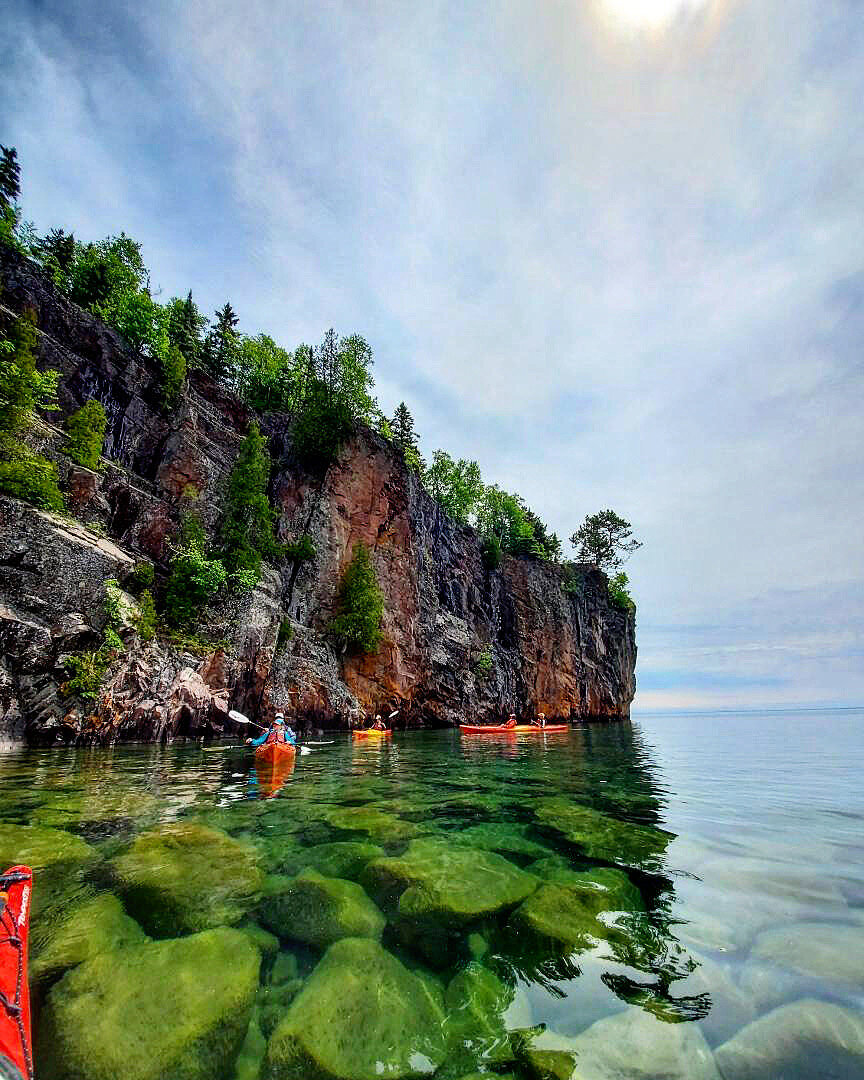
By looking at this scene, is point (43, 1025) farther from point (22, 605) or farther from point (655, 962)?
point (22, 605)

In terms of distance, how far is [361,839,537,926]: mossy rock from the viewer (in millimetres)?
4480

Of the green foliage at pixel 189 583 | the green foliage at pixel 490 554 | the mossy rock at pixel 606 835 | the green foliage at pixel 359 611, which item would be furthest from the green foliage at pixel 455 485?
the mossy rock at pixel 606 835

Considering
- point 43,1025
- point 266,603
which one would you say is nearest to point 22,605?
point 266,603

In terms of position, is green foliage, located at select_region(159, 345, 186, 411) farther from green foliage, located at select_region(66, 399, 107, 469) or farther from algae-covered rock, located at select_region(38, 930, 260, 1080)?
algae-covered rock, located at select_region(38, 930, 260, 1080)

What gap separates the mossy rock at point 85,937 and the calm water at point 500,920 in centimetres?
2

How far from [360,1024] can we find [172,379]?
120 feet

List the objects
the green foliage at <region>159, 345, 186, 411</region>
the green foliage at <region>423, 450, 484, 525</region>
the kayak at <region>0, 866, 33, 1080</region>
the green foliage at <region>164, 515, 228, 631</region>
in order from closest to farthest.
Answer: the kayak at <region>0, 866, 33, 1080</region>
the green foliage at <region>164, 515, 228, 631</region>
the green foliage at <region>159, 345, 186, 411</region>
the green foliage at <region>423, 450, 484, 525</region>

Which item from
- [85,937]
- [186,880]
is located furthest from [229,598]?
[85,937]

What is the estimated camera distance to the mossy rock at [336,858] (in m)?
5.40

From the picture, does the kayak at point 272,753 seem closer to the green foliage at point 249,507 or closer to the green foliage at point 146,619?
the green foliage at point 146,619

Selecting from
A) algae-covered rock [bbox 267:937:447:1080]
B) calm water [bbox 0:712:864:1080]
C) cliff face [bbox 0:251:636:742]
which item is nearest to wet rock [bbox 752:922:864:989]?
calm water [bbox 0:712:864:1080]

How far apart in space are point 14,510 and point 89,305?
26.9 meters

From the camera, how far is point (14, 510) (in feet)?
56.8

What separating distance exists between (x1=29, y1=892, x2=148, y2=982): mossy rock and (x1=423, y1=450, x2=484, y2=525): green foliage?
173 ft
